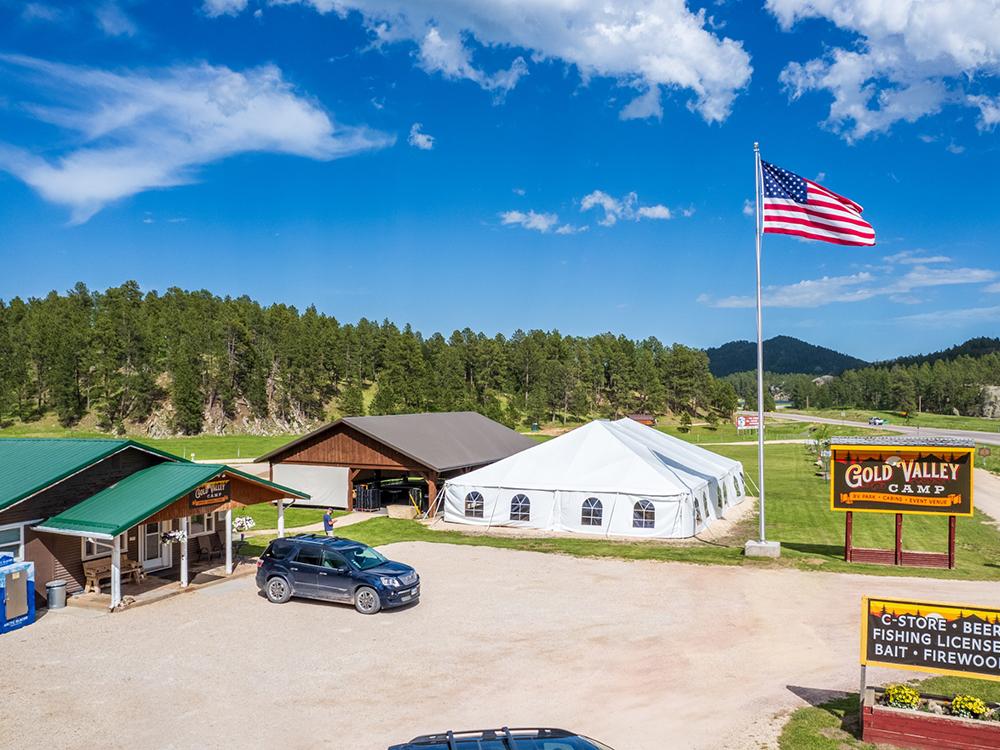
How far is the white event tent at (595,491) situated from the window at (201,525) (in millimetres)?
11105

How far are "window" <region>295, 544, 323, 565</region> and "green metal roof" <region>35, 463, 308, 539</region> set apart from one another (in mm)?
3519

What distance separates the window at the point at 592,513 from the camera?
29500mm

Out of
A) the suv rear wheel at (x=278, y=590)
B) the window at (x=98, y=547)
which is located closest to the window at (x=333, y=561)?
the suv rear wheel at (x=278, y=590)

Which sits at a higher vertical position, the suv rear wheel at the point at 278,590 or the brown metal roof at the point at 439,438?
the brown metal roof at the point at 439,438

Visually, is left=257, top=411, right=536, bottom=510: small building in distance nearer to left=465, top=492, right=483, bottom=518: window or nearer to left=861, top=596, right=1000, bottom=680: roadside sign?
left=465, top=492, right=483, bottom=518: window

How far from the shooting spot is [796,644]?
15.2 meters

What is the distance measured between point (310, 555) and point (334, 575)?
1.00m

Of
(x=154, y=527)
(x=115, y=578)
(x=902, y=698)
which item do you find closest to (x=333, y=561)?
(x=115, y=578)

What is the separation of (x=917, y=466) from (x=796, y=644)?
1075 centimetres

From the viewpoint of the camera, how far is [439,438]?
39156 mm

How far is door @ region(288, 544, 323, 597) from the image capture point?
18.3m

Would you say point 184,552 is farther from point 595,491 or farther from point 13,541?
point 595,491

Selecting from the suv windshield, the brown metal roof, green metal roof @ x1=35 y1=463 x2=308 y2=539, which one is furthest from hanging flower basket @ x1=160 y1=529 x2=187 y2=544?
the brown metal roof

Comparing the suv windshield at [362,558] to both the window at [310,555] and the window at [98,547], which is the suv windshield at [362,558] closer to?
the window at [310,555]
